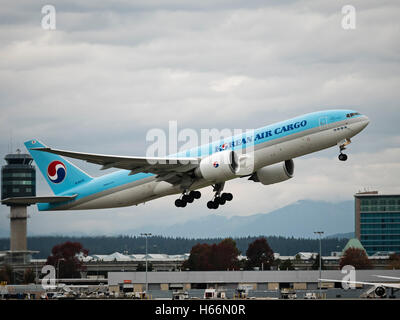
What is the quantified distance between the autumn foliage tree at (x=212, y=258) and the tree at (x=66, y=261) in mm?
20645

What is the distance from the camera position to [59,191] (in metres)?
68.7

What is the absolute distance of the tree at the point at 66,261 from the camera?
447 ft

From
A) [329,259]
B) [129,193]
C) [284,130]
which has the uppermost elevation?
[284,130]

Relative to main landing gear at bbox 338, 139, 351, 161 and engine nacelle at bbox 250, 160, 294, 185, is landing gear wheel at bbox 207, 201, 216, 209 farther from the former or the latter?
main landing gear at bbox 338, 139, 351, 161

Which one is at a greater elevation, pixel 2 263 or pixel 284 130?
pixel 284 130

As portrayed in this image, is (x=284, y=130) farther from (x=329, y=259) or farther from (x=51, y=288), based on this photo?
(x=329, y=259)

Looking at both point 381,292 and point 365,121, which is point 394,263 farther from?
point 365,121

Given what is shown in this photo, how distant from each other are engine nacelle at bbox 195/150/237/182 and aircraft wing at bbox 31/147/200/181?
1.58 metres

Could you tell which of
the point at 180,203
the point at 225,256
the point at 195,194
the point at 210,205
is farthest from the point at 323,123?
the point at 225,256

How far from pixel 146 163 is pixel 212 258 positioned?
6783 cm

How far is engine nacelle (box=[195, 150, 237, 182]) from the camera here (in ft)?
190

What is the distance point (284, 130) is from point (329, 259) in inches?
4380

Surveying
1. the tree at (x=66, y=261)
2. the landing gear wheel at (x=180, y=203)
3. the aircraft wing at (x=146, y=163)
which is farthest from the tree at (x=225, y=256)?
the aircraft wing at (x=146, y=163)
